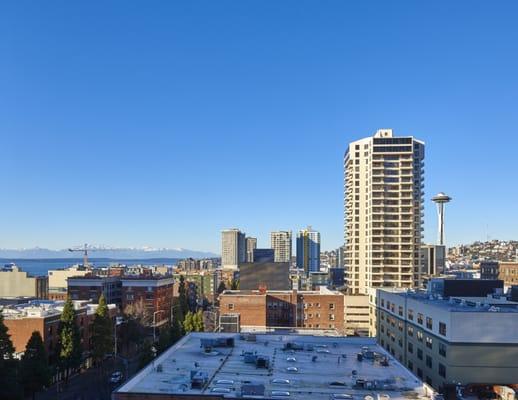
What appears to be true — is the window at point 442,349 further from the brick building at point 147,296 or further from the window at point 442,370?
the brick building at point 147,296

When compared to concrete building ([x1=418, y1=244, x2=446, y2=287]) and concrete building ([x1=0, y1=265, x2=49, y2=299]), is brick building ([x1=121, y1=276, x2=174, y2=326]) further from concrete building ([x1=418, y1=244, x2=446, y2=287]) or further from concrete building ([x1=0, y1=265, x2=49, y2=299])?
concrete building ([x1=418, y1=244, x2=446, y2=287])

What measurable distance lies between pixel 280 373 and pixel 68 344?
A: 36852mm

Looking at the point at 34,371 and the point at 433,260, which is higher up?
the point at 433,260

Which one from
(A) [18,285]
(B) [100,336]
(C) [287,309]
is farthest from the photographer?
(A) [18,285]

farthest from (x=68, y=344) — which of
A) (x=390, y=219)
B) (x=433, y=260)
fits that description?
(x=433, y=260)

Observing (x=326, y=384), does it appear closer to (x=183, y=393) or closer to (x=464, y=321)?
(x=183, y=393)

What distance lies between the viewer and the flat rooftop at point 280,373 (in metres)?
30.5

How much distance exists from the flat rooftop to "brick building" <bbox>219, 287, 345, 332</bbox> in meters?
32.4

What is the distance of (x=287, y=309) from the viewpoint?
83.4 meters

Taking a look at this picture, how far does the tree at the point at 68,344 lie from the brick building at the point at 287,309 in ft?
84.4

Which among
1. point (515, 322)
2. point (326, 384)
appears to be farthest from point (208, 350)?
point (515, 322)

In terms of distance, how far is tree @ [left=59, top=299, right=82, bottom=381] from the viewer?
201ft

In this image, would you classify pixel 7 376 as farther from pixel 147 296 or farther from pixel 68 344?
pixel 147 296

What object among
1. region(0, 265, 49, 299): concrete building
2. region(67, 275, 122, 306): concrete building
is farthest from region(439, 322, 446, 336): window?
region(0, 265, 49, 299): concrete building
